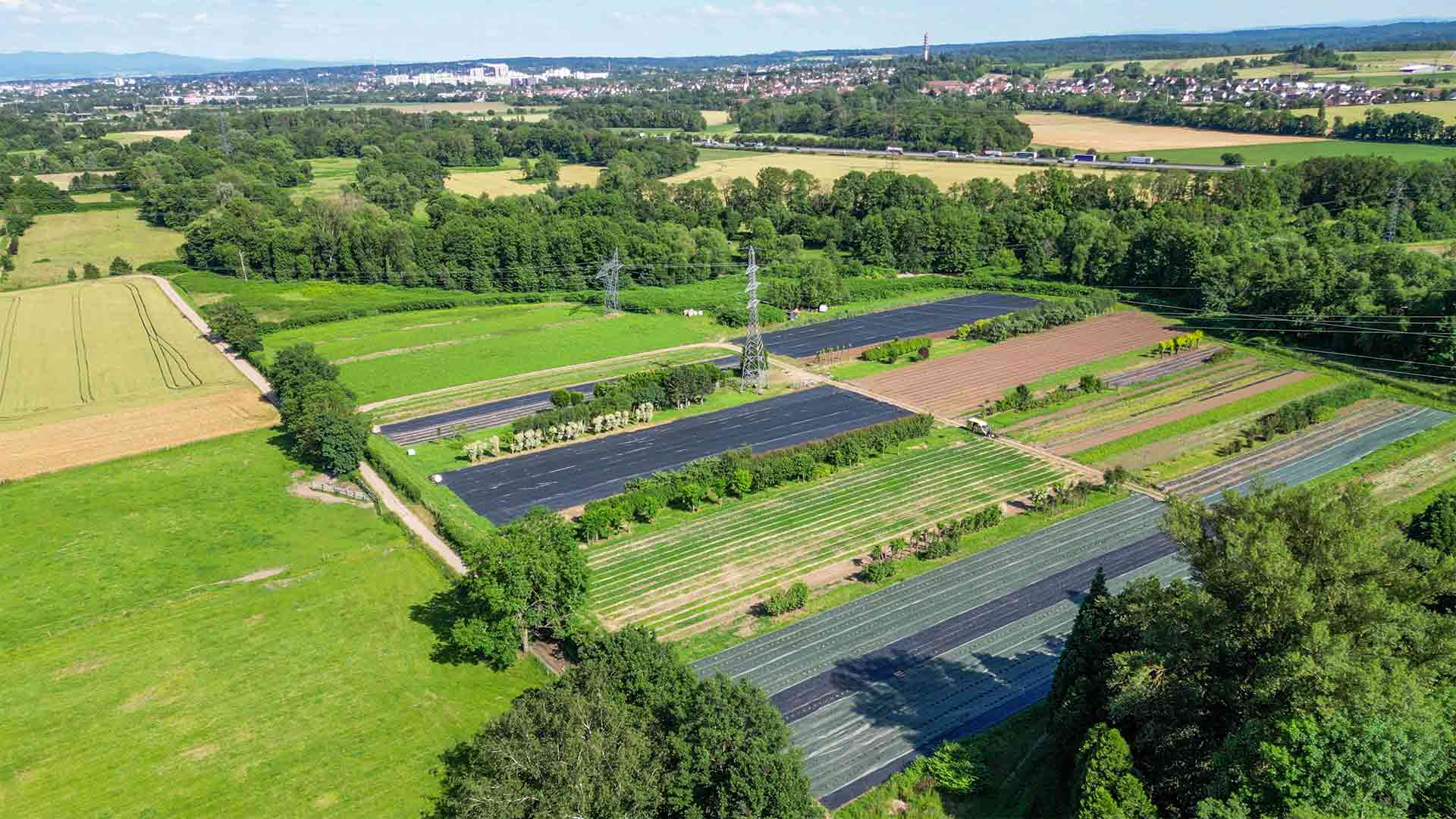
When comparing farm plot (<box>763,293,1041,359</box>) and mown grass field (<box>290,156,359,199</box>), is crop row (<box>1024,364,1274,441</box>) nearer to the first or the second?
farm plot (<box>763,293,1041,359</box>)

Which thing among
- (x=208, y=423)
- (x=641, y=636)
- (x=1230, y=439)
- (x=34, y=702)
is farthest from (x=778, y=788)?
(x=208, y=423)

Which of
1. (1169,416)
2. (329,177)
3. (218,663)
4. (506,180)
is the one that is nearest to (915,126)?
(506,180)

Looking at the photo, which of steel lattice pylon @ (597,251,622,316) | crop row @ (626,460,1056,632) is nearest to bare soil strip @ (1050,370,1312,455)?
crop row @ (626,460,1056,632)

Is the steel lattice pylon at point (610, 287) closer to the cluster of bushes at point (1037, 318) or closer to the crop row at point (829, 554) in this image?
the cluster of bushes at point (1037, 318)

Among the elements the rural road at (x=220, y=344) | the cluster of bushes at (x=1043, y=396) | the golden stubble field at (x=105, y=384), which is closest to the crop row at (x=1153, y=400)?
the cluster of bushes at (x=1043, y=396)

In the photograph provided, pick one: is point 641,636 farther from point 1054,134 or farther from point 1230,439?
point 1054,134

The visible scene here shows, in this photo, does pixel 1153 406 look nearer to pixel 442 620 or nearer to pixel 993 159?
pixel 442 620

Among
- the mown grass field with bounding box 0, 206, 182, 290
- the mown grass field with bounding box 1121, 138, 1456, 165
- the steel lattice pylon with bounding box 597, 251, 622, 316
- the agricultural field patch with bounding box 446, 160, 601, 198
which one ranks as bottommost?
the steel lattice pylon with bounding box 597, 251, 622, 316
